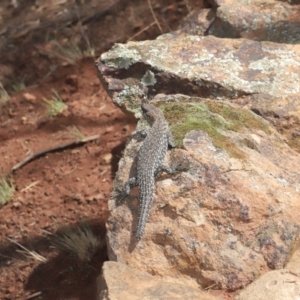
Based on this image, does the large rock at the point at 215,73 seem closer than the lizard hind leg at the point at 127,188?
No

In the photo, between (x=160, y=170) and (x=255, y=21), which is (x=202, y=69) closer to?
(x=255, y=21)

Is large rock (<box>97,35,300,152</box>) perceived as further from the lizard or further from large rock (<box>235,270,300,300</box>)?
large rock (<box>235,270,300,300</box>)

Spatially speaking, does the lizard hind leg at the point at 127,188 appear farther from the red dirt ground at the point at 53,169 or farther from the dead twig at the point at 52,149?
the dead twig at the point at 52,149

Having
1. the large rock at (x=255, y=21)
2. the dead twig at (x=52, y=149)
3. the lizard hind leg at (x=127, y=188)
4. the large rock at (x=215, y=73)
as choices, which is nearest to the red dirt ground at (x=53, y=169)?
the dead twig at (x=52, y=149)

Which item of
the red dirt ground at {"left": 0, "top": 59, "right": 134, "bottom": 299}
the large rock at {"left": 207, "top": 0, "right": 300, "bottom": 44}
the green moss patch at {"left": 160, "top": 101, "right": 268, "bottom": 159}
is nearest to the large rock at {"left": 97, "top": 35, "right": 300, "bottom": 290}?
the green moss patch at {"left": 160, "top": 101, "right": 268, "bottom": 159}

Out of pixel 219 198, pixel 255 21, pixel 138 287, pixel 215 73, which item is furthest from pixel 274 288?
pixel 255 21
